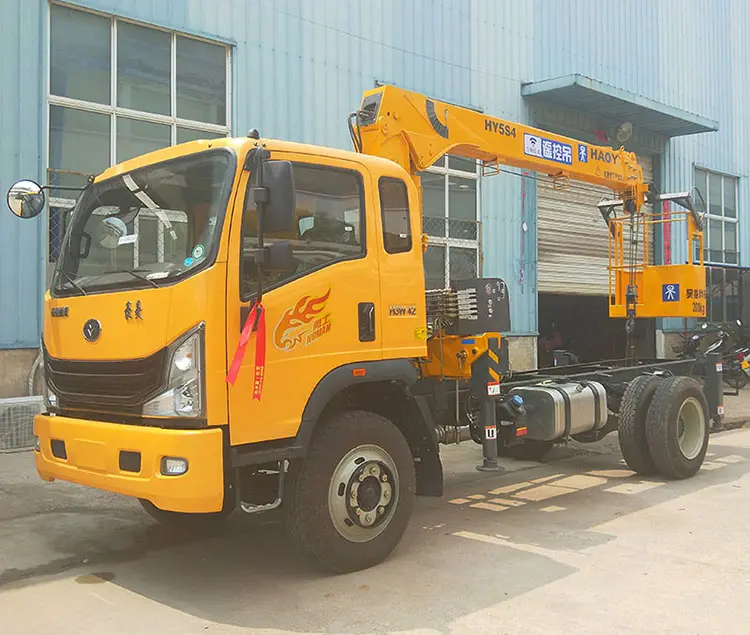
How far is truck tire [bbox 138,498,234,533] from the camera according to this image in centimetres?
Result: 634

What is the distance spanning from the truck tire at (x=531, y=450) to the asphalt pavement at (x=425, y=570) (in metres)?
1.54

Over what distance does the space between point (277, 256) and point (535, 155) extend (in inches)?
180

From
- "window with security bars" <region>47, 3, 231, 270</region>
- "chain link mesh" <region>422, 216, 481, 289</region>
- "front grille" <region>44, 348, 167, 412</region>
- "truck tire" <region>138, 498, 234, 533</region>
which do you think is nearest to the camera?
"front grille" <region>44, 348, 167, 412</region>

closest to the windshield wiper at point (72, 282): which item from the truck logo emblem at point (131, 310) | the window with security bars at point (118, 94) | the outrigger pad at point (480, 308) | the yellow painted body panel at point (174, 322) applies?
the yellow painted body panel at point (174, 322)

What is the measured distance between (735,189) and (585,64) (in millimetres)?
7495

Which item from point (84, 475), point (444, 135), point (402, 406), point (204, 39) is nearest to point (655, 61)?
point (204, 39)

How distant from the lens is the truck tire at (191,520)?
20.8 feet

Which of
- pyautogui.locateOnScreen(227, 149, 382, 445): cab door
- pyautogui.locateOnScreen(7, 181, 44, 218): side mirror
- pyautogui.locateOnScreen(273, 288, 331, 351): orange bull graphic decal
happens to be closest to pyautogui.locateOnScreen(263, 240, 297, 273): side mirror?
pyautogui.locateOnScreen(227, 149, 382, 445): cab door

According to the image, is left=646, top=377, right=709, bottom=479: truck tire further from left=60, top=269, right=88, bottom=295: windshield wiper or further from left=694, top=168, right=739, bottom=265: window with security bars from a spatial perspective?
left=694, top=168, right=739, bottom=265: window with security bars

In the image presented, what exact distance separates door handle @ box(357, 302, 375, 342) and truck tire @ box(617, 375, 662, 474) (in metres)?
3.85

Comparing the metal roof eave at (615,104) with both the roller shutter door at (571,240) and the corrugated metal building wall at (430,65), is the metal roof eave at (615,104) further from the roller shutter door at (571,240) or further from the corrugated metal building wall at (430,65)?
the roller shutter door at (571,240)

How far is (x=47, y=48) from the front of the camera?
371 inches

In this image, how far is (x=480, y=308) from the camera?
6668mm

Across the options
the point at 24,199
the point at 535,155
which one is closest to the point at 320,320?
the point at 24,199
